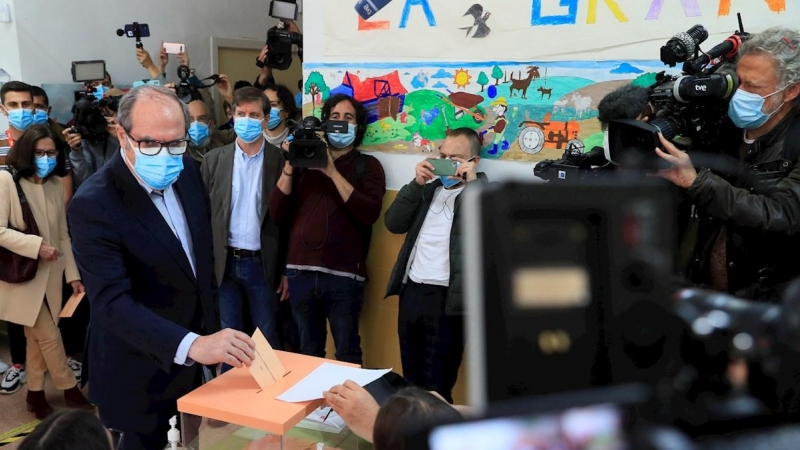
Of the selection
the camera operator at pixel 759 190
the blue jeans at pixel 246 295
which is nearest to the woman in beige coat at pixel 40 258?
the blue jeans at pixel 246 295

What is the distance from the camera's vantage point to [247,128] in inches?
113

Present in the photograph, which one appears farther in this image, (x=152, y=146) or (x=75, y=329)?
(x=75, y=329)

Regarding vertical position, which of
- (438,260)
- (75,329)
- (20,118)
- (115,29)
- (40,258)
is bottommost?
(75,329)

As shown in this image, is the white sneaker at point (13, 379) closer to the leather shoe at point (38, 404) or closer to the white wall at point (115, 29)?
the leather shoe at point (38, 404)

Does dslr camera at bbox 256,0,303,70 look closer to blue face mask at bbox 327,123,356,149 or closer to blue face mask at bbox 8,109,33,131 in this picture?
blue face mask at bbox 327,123,356,149

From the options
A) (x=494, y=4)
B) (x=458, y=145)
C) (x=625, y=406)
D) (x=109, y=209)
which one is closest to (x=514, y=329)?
(x=625, y=406)

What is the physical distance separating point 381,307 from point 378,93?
1.06m

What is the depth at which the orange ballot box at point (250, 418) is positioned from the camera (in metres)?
1.31

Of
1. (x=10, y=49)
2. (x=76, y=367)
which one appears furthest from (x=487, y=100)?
(x=10, y=49)

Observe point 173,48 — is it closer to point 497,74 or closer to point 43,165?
point 43,165

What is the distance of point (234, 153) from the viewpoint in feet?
9.77

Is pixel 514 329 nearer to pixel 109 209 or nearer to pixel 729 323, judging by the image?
pixel 729 323

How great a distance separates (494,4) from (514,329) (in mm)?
2526

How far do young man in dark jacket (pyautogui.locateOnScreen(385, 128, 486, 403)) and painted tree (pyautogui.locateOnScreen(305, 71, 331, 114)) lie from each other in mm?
855
